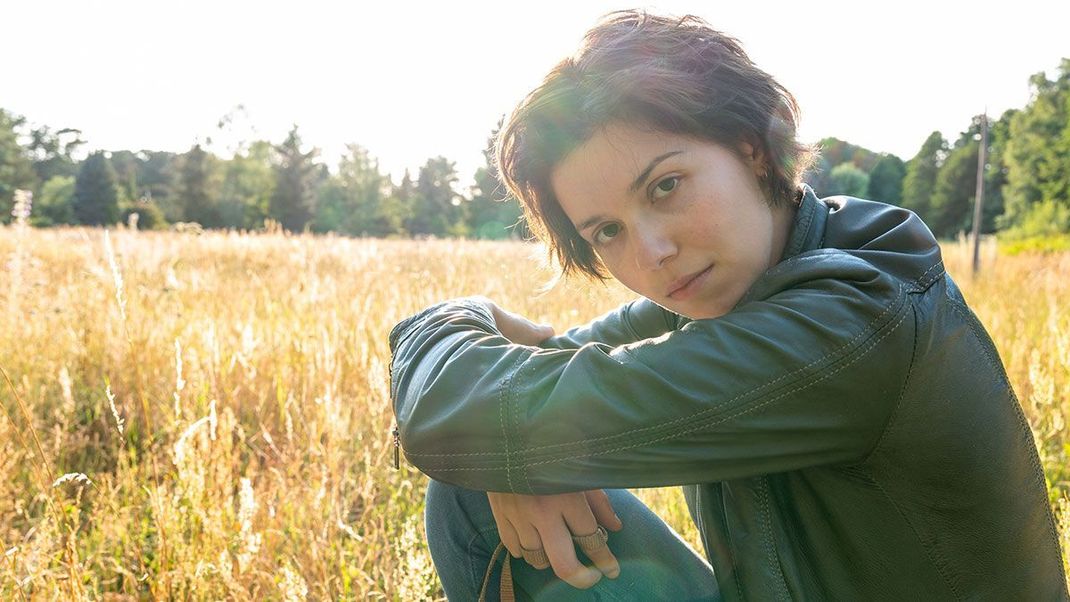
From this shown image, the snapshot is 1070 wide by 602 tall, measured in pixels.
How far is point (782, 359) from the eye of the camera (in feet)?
2.57

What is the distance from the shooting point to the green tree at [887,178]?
5525 cm

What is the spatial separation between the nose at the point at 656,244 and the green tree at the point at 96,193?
5164cm

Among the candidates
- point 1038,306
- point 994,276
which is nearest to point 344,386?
point 1038,306

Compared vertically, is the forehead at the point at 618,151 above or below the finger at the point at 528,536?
above

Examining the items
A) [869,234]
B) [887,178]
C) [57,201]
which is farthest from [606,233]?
[887,178]

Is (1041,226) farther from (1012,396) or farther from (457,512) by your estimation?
(457,512)

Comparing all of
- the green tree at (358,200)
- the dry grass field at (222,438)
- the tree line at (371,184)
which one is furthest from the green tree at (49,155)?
the dry grass field at (222,438)

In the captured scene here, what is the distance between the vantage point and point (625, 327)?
1711mm

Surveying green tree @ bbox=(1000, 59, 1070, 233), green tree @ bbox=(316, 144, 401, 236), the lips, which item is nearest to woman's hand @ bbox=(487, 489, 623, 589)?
the lips

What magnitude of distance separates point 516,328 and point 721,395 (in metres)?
0.87

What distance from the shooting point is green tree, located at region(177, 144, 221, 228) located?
146ft

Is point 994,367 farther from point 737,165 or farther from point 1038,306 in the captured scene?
point 1038,306

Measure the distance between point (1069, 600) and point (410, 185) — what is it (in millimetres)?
61132

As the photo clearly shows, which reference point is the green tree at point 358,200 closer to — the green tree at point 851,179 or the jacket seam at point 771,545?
the green tree at point 851,179
